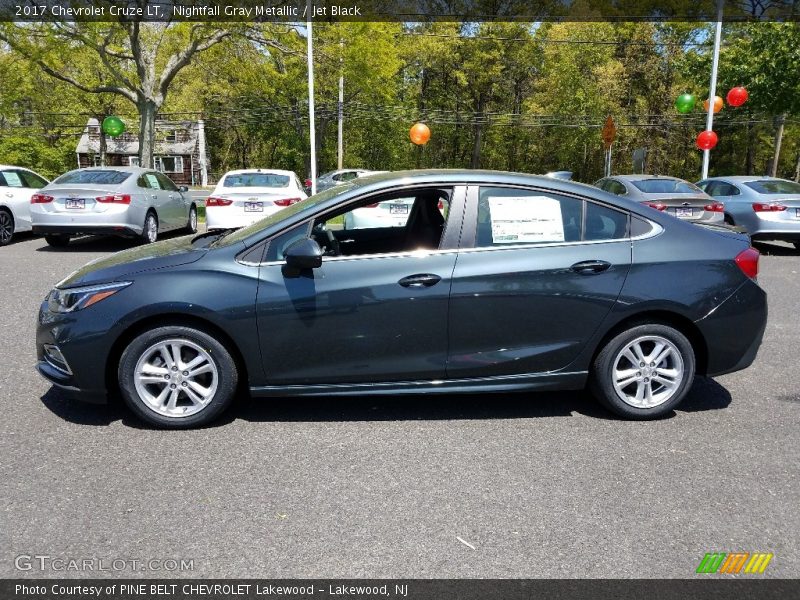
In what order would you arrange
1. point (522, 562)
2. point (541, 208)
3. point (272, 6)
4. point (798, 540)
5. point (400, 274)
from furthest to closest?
1. point (272, 6)
2. point (541, 208)
3. point (400, 274)
4. point (798, 540)
5. point (522, 562)

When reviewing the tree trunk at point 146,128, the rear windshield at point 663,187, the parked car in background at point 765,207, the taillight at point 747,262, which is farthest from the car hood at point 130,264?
the tree trunk at point 146,128

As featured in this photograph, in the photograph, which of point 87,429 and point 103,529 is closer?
point 103,529

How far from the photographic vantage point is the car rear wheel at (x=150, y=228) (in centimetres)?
1228

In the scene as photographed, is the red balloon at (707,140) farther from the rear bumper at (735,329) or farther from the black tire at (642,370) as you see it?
the black tire at (642,370)

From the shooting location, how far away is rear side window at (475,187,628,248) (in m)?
4.25

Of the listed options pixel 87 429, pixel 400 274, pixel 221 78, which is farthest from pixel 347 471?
pixel 221 78

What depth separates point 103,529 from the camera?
9.92 feet

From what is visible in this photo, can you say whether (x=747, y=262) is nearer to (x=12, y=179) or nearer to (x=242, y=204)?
(x=242, y=204)

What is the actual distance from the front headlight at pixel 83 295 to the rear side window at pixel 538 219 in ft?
7.44

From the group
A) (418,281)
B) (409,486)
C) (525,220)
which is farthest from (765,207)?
(409,486)

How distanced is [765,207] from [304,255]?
1144 centimetres

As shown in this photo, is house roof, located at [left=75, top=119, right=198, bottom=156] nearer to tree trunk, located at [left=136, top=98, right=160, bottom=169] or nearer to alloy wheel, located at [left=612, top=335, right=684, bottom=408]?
tree trunk, located at [left=136, top=98, right=160, bottom=169]

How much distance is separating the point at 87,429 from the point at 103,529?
1.30m

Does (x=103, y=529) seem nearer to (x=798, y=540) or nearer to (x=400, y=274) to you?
(x=400, y=274)
